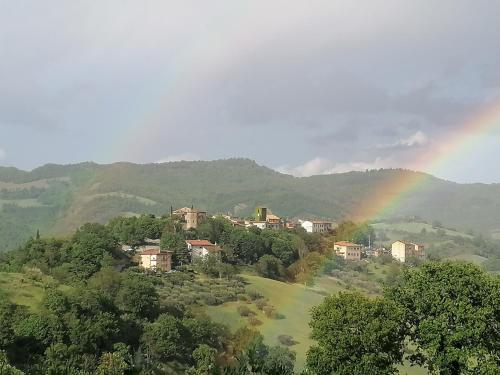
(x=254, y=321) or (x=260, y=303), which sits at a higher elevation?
(x=260, y=303)

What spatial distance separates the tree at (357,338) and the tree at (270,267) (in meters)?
65.5

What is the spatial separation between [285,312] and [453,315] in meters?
49.8

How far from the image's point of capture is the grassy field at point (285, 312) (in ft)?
214

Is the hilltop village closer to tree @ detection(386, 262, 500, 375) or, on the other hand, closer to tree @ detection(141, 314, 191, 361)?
tree @ detection(141, 314, 191, 361)

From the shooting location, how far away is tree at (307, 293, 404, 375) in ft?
92.8

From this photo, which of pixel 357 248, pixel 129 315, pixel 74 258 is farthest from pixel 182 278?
pixel 357 248

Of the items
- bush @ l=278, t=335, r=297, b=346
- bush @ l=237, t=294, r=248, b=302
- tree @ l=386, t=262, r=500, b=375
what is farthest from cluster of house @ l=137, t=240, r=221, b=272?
tree @ l=386, t=262, r=500, b=375

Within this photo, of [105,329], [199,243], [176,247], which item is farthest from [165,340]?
[199,243]

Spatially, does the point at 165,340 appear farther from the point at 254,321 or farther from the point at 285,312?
the point at 285,312

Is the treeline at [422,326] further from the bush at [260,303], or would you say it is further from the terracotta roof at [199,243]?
the terracotta roof at [199,243]

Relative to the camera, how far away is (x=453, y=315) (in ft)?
95.1

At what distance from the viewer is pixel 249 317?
72500 mm

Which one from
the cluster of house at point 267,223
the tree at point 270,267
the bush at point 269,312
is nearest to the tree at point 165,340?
the bush at point 269,312

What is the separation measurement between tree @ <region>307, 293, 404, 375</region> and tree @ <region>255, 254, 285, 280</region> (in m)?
65.5
